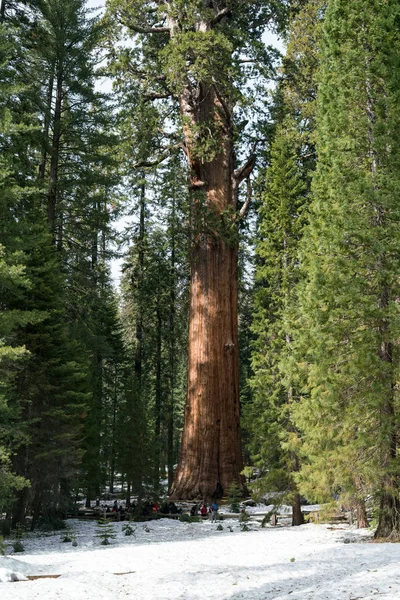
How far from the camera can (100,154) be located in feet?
74.8

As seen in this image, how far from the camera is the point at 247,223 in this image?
2141 centimetres

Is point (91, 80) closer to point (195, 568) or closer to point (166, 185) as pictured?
point (166, 185)

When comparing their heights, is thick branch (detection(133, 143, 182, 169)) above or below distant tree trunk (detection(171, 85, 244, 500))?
above

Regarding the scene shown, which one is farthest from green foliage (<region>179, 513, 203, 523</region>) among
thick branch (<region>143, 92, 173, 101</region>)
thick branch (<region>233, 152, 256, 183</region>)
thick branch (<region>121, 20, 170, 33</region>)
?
thick branch (<region>121, 20, 170, 33</region>)

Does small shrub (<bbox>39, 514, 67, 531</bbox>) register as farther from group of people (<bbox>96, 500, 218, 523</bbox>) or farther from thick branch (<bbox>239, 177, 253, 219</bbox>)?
thick branch (<bbox>239, 177, 253, 219</bbox>)

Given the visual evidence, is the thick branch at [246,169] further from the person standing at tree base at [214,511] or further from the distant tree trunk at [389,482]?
the distant tree trunk at [389,482]

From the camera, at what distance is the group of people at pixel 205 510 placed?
17.2m

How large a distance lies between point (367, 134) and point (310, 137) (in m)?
9.68

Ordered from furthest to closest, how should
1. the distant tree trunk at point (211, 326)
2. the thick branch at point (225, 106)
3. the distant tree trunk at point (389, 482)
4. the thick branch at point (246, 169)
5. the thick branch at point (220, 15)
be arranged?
the thick branch at point (246, 169) < the thick branch at point (220, 15) < the thick branch at point (225, 106) < the distant tree trunk at point (211, 326) < the distant tree trunk at point (389, 482)

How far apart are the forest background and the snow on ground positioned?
1.47 metres

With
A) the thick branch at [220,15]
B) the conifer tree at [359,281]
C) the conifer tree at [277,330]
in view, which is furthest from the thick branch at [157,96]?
the conifer tree at [359,281]

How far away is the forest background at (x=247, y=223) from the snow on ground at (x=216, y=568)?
1.47 metres

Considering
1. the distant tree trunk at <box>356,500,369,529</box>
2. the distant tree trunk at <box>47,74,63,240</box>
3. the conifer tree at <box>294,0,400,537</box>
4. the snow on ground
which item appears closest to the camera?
the snow on ground

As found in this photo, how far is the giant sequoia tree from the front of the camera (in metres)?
18.9
